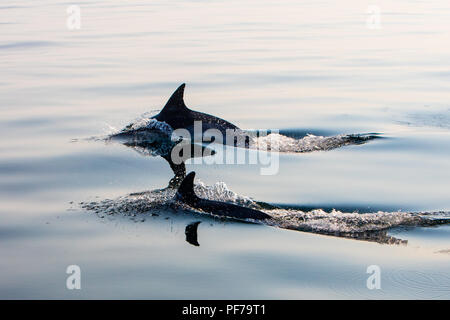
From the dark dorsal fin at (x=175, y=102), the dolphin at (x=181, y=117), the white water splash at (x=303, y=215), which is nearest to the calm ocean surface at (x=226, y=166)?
the white water splash at (x=303, y=215)

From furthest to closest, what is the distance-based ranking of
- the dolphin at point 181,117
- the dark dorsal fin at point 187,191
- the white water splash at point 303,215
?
the dolphin at point 181,117 → the dark dorsal fin at point 187,191 → the white water splash at point 303,215

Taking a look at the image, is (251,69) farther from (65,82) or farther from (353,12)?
(353,12)

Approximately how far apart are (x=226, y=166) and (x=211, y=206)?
2.85 metres

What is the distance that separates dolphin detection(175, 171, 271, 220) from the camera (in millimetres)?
8516

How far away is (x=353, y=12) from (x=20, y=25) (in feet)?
57.9

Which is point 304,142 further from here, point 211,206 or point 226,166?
point 211,206

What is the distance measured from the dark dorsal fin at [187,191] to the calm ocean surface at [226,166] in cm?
25

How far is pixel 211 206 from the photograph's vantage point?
870 centimetres

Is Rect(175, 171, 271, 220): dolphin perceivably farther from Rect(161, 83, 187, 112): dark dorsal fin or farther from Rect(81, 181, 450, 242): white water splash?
Result: Rect(161, 83, 187, 112): dark dorsal fin

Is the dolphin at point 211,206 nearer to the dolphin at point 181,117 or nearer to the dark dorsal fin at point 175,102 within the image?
the dolphin at point 181,117

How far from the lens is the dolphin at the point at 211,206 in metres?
8.52

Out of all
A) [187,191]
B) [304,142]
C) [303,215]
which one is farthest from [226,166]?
[303,215]

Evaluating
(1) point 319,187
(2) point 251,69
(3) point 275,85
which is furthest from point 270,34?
(1) point 319,187

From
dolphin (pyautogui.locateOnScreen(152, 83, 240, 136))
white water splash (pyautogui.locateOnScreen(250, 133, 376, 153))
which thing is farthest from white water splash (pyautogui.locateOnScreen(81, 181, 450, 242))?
dolphin (pyautogui.locateOnScreen(152, 83, 240, 136))
